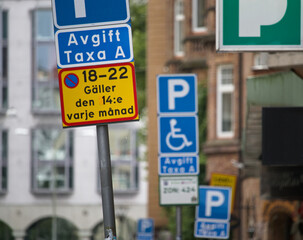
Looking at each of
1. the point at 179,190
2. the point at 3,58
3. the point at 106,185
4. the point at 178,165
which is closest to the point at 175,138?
the point at 178,165

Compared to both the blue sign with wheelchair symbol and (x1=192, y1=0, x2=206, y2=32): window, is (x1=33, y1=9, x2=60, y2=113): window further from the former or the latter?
the blue sign with wheelchair symbol

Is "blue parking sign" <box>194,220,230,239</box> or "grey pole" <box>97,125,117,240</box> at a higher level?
"grey pole" <box>97,125,117,240</box>

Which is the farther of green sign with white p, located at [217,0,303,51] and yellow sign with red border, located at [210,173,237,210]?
yellow sign with red border, located at [210,173,237,210]

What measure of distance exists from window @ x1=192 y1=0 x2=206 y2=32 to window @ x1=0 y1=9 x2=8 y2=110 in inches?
1566

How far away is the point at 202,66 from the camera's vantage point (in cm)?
3875

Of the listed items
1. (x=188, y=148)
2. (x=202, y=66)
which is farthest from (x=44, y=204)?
(x=188, y=148)

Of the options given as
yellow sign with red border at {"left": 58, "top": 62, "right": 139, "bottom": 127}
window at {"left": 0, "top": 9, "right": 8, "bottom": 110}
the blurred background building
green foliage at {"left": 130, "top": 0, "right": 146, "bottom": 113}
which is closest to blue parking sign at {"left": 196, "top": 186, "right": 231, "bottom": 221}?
yellow sign with red border at {"left": 58, "top": 62, "right": 139, "bottom": 127}

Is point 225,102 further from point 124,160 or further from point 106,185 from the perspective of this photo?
point 124,160

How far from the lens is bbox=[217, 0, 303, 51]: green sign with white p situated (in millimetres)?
8625

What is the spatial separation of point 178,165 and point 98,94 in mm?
8184

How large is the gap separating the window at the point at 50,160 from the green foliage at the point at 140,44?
40.4 ft

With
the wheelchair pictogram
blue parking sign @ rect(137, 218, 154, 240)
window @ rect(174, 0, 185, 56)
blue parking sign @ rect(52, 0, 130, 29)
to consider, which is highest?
window @ rect(174, 0, 185, 56)

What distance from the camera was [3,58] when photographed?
77.2 metres

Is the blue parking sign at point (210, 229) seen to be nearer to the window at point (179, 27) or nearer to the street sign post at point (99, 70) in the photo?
the street sign post at point (99, 70)
